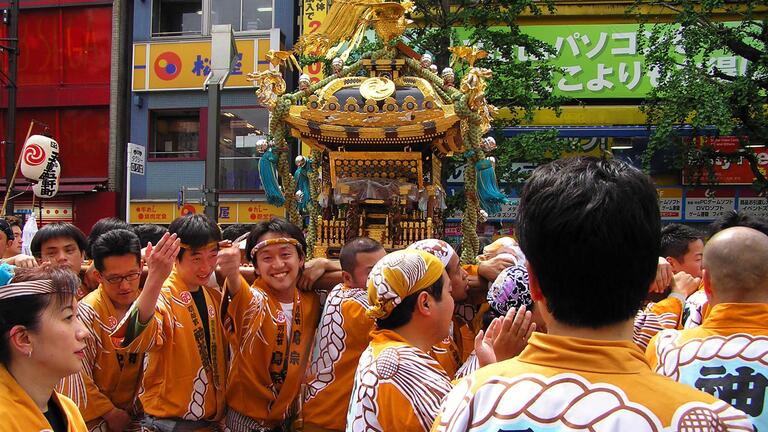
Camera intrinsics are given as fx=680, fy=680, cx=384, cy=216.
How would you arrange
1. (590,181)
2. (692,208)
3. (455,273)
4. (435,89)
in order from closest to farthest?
1. (590,181)
2. (455,273)
3. (435,89)
4. (692,208)

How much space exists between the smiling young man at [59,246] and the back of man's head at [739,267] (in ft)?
11.7

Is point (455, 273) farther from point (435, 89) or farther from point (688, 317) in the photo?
point (435, 89)

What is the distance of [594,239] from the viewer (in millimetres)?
1281

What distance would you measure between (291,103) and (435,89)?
4.75ft

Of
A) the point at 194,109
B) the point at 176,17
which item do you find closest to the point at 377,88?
the point at 194,109

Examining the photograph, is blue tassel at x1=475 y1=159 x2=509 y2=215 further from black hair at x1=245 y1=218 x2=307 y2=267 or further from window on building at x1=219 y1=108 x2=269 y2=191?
window on building at x1=219 y1=108 x2=269 y2=191

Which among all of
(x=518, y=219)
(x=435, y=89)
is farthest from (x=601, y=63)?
(x=518, y=219)

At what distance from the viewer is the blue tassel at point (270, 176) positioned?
7.00 metres

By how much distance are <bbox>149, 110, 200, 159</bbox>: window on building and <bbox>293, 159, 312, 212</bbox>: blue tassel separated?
429 inches

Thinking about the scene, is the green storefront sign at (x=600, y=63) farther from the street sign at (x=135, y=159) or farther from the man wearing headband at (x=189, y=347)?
the man wearing headband at (x=189, y=347)

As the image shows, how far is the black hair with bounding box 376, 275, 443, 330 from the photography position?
7.82 feet

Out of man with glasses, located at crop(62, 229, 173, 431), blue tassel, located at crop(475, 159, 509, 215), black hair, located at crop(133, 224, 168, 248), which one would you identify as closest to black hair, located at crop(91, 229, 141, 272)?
man with glasses, located at crop(62, 229, 173, 431)

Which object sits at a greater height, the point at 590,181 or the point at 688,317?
the point at 590,181

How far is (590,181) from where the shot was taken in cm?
131
